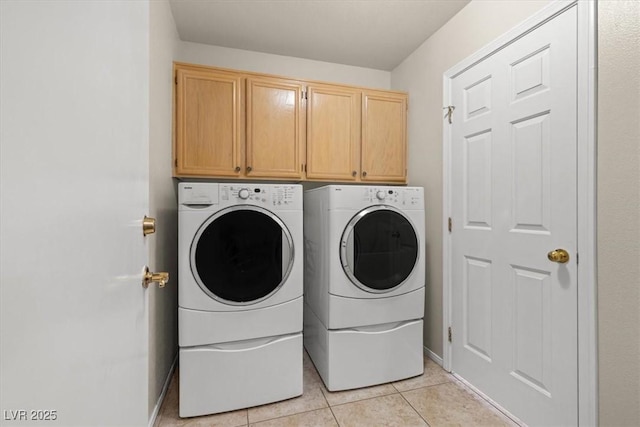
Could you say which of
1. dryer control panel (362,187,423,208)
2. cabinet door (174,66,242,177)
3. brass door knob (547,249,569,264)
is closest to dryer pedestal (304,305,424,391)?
dryer control panel (362,187,423,208)

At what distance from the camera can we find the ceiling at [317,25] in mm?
1955

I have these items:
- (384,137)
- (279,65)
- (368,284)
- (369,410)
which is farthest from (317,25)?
(369,410)

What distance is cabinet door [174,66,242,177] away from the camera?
2043 millimetres

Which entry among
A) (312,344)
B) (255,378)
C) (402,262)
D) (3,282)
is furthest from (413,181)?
(3,282)

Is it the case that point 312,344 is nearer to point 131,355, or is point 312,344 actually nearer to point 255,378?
point 255,378

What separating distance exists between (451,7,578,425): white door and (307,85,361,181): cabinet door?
2.57 ft

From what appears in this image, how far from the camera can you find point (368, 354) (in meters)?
1.89

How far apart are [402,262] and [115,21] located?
1.87 meters

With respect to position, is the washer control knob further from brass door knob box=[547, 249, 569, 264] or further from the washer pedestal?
brass door knob box=[547, 249, 569, 264]

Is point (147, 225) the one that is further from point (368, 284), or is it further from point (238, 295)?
point (368, 284)

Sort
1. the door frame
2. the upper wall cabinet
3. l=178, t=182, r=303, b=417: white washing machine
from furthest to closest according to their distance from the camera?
the upper wall cabinet → l=178, t=182, r=303, b=417: white washing machine → the door frame

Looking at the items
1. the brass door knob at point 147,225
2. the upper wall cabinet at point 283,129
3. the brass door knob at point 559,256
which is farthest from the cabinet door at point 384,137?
the brass door knob at point 147,225

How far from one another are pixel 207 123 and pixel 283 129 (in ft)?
1.83

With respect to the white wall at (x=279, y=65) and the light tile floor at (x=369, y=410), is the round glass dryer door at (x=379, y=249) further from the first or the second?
the white wall at (x=279, y=65)
